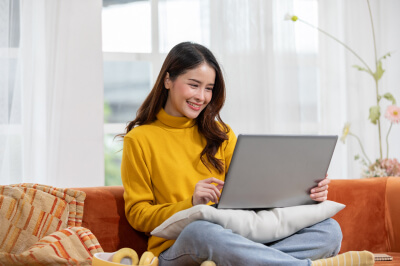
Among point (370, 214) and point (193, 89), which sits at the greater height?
point (193, 89)

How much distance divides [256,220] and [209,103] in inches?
22.7

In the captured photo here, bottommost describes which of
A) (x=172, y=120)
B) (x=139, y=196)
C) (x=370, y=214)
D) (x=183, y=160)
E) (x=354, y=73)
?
(x=370, y=214)

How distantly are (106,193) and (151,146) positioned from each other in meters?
0.22

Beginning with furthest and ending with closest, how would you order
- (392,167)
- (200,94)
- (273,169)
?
(392,167) < (200,94) < (273,169)

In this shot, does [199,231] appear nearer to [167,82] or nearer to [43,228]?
[43,228]

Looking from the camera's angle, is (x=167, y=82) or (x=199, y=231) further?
(x=167, y=82)

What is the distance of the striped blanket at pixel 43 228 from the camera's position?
5.27ft

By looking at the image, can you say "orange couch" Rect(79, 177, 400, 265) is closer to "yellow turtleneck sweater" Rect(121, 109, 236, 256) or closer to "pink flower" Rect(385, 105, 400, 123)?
"yellow turtleneck sweater" Rect(121, 109, 236, 256)

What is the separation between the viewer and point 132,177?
182 centimetres

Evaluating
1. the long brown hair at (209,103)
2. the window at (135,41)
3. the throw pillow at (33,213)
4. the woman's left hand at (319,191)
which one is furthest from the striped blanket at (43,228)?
the window at (135,41)

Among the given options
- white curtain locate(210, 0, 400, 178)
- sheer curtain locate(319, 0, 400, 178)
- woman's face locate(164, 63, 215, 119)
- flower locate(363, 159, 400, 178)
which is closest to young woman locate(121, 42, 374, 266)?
woman's face locate(164, 63, 215, 119)

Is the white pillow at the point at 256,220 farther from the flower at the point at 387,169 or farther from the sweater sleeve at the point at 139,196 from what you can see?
the flower at the point at 387,169

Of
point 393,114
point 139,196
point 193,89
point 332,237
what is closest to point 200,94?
point 193,89

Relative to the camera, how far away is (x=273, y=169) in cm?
153
